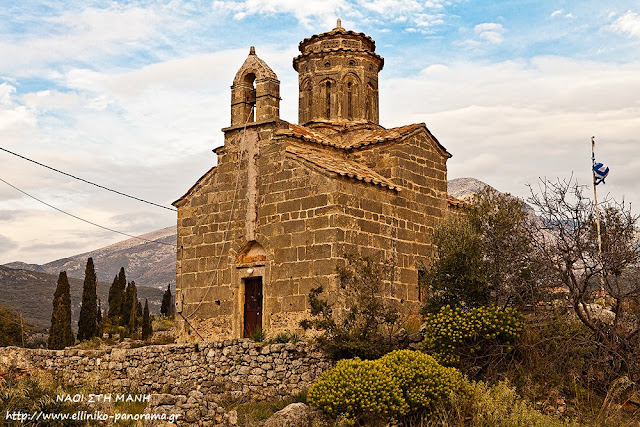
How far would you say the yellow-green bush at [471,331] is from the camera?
14180mm

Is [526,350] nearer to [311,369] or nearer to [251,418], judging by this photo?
[311,369]

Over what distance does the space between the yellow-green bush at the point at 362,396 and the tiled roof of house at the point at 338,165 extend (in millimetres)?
5950

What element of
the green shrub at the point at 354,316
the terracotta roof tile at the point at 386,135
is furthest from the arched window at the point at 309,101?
the green shrub at the point at 354,316

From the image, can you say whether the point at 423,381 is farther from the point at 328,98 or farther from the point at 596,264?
the point at 328,98

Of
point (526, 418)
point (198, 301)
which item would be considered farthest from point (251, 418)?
point (198, 301)

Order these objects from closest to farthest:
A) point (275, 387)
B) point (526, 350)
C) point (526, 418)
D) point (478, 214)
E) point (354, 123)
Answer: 1. point (526, 418)
2. point (526, 350)
3. point (275, 387)
4. point (478, 214)
5. point (354, 123)

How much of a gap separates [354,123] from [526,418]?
13.0 metres

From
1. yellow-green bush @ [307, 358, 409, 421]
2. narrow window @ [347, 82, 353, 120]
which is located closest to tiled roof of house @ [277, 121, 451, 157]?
narrow window @ [347, 82, 353, 120]

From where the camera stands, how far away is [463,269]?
15328mm

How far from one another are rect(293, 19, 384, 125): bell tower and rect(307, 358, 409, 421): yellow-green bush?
11647 mm

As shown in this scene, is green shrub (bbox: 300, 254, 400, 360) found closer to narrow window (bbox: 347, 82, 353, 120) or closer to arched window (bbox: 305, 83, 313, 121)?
narrow window (bbox: 347, 82, 353, 120)

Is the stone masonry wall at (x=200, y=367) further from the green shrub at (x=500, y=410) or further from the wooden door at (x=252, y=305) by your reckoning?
the green shrub at (x=500, y=410)

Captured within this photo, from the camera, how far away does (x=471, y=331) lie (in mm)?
14156

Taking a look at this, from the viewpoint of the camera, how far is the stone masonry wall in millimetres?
15180
